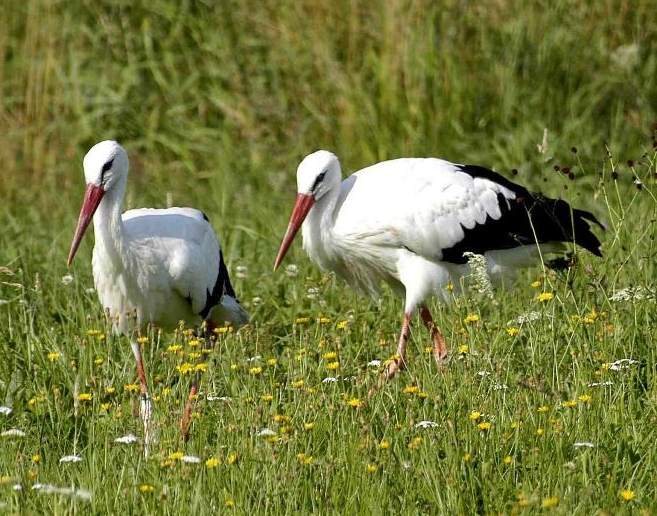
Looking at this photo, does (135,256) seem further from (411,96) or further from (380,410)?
(411,96)

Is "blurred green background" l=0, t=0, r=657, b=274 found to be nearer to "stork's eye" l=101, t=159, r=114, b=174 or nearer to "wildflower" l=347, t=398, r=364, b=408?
"stork's eye" l=101, t=159, r=114, b=174

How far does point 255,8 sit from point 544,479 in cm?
555

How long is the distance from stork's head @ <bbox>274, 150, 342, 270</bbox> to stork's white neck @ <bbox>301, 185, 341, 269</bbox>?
4cm

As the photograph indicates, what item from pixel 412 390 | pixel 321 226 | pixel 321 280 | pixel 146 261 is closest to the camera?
pixel 412 390

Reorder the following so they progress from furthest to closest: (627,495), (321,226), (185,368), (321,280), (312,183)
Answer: (321,280) → (321,226) → (312,183) → (185,368) → (627,495)

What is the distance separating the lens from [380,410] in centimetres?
414

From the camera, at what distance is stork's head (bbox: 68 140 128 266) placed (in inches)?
202

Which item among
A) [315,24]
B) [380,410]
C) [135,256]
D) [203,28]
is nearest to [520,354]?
[380,410]

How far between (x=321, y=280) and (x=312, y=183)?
57 cm

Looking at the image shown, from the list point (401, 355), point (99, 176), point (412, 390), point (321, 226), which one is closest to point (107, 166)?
point (99, 176)

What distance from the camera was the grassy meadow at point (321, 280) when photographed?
360 cm

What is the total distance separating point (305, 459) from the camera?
3607mm

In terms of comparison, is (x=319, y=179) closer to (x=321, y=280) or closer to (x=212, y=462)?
(x=321, y=280)

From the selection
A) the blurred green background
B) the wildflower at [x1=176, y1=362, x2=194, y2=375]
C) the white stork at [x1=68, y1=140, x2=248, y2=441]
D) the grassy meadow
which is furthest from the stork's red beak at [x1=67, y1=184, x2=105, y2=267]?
the blurred green background
